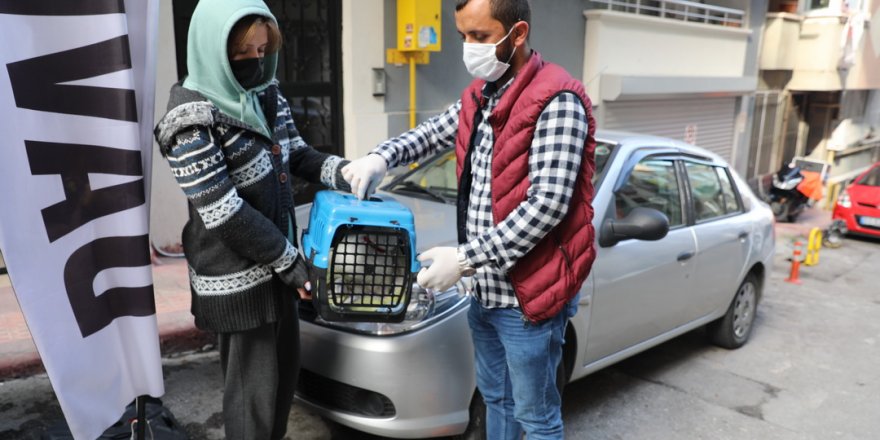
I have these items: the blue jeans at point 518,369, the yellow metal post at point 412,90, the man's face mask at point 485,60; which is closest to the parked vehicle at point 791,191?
the yellow metal post at point 412,90

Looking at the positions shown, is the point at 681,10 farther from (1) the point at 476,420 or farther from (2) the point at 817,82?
(1) the point at 476,420

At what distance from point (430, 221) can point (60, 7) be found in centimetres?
207

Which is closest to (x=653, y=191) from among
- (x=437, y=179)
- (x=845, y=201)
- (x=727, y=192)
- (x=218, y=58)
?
(x=727, y=192)

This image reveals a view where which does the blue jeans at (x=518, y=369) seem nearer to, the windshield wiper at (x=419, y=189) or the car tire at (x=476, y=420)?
the car tire at (x=476, y=420)

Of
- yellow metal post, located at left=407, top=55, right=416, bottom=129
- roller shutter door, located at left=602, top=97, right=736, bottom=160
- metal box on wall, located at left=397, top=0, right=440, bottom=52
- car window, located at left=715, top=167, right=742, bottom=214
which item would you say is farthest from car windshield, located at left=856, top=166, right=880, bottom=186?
metal box on wall, located at left=397, top=0, right=440, bottom=52

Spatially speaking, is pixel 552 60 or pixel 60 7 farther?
pixel 552 60

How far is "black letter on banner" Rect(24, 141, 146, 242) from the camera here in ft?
5.91

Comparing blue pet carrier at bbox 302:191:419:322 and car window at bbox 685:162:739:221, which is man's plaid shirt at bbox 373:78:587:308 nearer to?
blue pet carrier at bbox 302:191:419:322

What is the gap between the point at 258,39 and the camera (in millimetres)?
2195

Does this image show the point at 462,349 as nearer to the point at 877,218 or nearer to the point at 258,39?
the point at 258,39

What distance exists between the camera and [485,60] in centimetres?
229

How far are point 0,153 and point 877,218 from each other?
11.9 m

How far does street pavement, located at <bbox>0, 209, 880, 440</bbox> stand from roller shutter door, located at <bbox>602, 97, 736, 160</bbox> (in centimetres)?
500

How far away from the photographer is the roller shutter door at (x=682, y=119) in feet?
34.5
